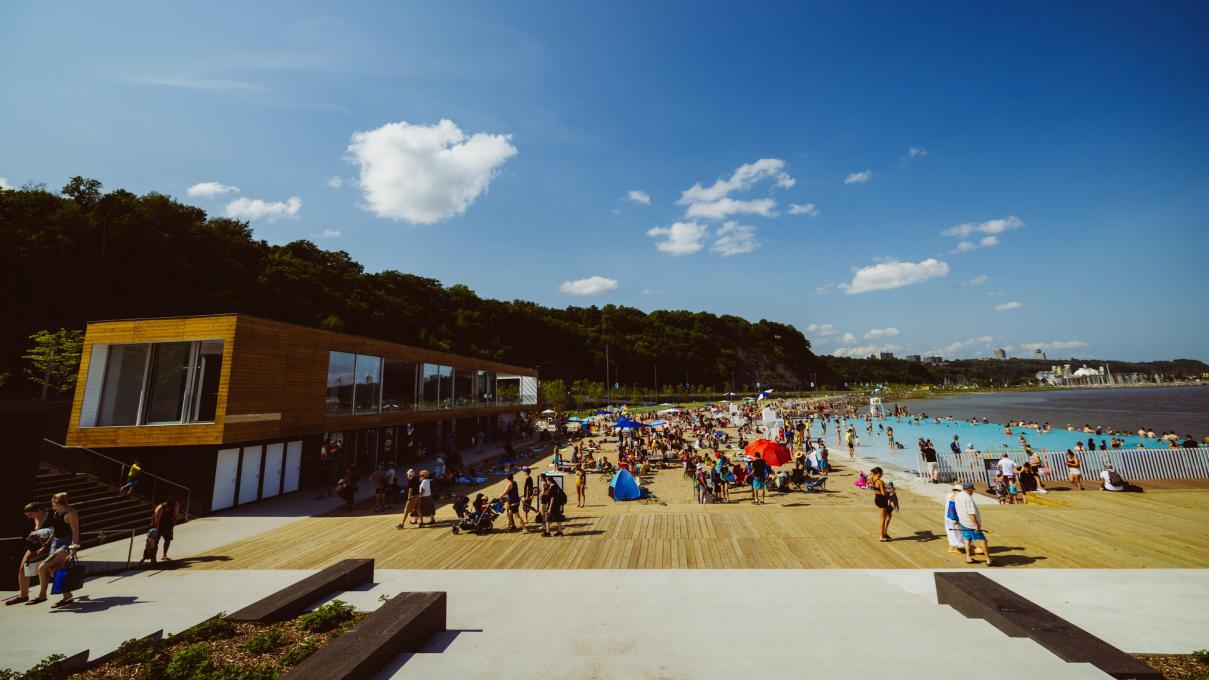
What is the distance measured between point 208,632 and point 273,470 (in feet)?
45.8

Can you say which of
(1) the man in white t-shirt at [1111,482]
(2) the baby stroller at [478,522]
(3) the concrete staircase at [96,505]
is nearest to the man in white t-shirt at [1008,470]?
(1) the man in white t-shirt at [1111,482]

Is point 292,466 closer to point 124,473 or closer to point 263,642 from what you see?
point 124,473

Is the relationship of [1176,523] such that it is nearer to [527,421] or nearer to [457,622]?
[457,622]

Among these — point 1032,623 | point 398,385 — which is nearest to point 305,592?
point 1032,623

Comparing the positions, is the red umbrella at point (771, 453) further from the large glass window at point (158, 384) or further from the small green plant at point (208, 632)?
the large glass window at point (158, 384)

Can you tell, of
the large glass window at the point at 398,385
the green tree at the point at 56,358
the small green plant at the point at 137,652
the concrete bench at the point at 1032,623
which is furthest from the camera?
the green tree at the point at 56,358

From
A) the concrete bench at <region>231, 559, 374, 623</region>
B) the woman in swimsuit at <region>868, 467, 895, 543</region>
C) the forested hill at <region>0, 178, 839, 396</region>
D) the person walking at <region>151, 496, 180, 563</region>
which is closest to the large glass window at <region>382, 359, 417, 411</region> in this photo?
the person walking at <region>151, 496, 180, 563</region>

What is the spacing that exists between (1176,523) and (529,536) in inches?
651

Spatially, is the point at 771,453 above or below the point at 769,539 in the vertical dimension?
above

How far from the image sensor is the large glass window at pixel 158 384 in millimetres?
15250

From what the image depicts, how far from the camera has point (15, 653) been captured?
19.9 feet

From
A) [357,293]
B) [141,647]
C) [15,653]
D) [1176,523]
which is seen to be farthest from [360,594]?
[357,293]

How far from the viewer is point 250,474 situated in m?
16.4

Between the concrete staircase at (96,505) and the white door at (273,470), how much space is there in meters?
3.31
